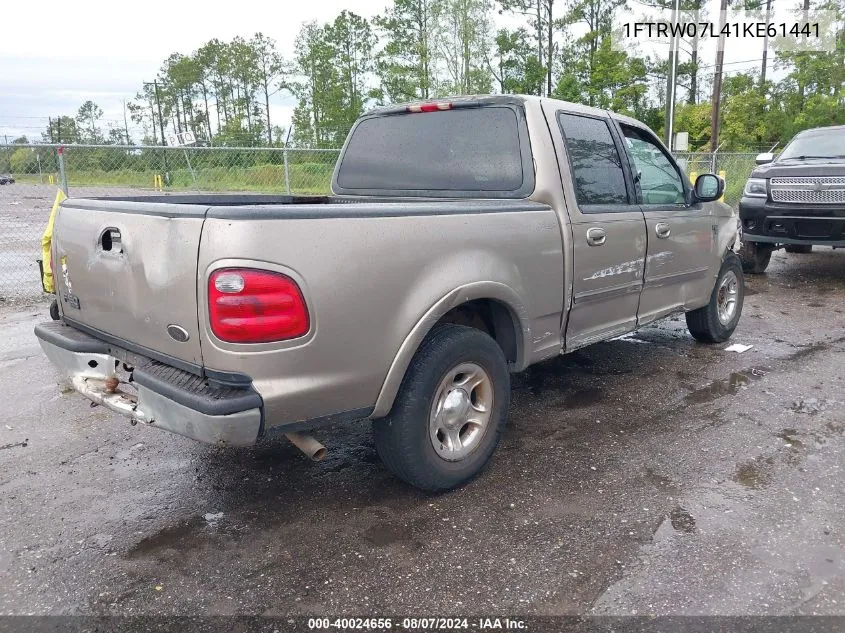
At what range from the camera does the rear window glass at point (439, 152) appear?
3711 mm

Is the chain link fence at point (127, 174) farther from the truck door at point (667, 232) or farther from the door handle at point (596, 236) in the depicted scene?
the door handle at point (596, 236)

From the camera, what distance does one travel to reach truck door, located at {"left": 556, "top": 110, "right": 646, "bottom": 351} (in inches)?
148

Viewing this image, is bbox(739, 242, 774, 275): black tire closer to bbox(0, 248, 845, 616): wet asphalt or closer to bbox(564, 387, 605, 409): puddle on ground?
bbox(0, 248, 845, 616): wet asphalt

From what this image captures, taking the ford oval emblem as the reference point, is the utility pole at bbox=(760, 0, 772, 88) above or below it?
above

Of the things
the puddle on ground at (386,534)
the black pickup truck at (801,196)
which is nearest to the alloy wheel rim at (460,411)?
the puddle on ground at (386,534)

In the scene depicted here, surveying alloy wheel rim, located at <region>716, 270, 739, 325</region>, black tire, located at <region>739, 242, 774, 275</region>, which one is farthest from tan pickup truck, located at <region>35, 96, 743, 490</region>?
black tire, located at <region>739, 242, 774, 275</region>

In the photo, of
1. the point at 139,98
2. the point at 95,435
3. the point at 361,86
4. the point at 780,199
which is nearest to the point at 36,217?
the point at 95,435

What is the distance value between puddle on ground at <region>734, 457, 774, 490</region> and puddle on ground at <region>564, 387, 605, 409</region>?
1.11 metres

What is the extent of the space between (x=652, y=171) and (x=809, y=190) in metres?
4.50

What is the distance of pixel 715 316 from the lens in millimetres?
5574

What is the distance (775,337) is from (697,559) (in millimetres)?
4113

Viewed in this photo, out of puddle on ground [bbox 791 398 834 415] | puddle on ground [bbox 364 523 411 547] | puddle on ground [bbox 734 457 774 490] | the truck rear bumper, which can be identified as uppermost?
the truck rear bumper

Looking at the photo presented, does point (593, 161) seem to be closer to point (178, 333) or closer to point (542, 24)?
point (178, 333)

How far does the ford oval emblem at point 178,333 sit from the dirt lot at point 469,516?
36.1 inches
